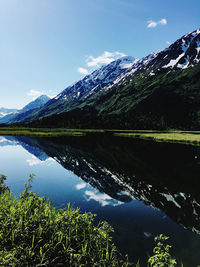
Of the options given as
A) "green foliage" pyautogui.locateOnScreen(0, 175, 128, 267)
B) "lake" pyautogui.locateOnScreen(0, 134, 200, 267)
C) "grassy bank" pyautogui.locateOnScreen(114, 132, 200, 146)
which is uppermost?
"grassy bank" pyautogui.locateOnScreen(114, 132, 200, 146)

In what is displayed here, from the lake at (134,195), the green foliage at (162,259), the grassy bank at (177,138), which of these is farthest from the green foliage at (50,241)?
the grassy bank at (177,138)

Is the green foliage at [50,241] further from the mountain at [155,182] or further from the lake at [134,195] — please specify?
the mountain at [155,182]

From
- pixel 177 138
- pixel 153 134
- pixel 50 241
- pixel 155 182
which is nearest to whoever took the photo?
pixel 50 241

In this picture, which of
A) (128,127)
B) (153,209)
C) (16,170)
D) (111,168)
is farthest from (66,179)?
(128,127)

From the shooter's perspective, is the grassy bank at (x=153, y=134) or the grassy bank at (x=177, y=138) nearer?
the grassy bank at (x=177, y=138)

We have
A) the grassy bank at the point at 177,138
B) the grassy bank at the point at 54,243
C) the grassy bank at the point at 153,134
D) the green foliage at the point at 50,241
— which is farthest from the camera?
the grassy bank at the point at 153,134

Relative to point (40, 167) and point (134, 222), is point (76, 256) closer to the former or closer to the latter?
point (134, 222)

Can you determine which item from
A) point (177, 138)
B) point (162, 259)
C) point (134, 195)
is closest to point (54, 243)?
point (162, 259)

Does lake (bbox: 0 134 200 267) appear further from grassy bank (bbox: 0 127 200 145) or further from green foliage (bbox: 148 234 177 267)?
grassy bank (bbox: 0 127 200 145)

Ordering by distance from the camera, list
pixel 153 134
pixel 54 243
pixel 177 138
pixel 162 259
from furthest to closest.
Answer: pixel 153 134 < pixel 177 138 < pixel 54 243 < pixel 162 259

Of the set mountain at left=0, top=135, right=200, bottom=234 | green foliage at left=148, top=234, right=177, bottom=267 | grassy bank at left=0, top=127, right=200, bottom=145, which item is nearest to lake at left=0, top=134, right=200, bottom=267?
mountain at left=0, top=135, right=200, bottom=234

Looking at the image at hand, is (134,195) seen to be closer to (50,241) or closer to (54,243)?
(54,243)

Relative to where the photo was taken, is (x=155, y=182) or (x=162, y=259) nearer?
(x=162, y=259)

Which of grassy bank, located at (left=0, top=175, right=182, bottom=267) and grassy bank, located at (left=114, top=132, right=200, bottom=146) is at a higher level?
grassy bank, located at (left=114, top=132, right=200, bottom=146)
